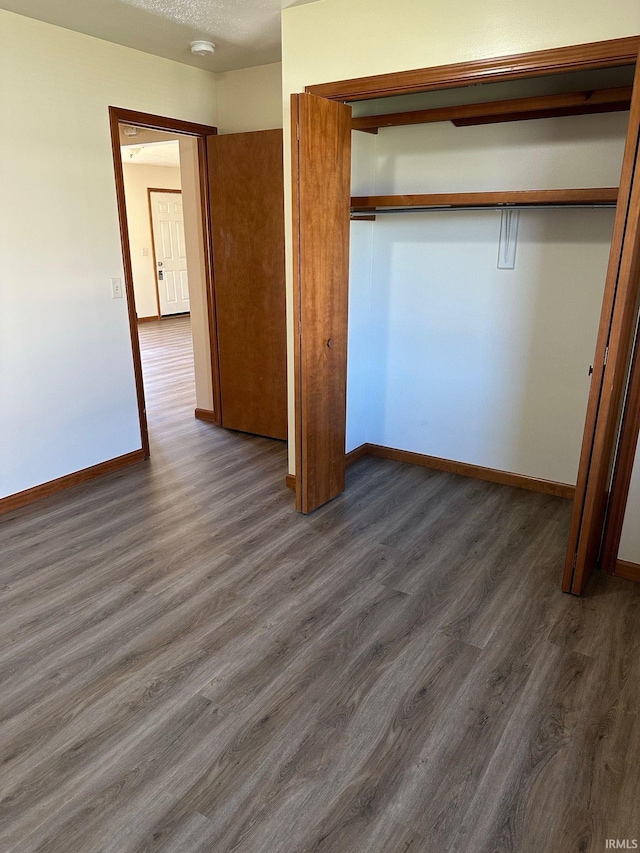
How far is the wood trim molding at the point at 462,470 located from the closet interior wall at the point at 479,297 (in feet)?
0.13

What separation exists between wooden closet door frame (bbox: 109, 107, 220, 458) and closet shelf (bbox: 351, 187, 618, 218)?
140 cm

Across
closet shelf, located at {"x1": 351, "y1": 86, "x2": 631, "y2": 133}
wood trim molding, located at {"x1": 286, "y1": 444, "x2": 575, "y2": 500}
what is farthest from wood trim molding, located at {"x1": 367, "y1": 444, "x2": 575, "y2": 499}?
closet shelf, located at {"x1": 351, "y1": 86, "x2": 631, "y2": 133}

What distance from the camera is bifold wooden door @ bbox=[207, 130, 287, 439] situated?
410 cm

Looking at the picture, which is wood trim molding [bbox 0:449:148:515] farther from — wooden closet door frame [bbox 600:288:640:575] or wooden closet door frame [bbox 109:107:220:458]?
wooden closet door frame [bbox 600:288:640:575]

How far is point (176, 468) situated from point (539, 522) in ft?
7.86

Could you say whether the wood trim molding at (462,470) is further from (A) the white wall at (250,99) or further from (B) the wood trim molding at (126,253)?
(A) the white wall at (250,99)

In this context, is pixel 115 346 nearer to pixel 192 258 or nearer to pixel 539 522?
pixel 192 258

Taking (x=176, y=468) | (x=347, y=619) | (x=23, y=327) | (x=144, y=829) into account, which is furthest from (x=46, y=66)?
(x=144, y=829)

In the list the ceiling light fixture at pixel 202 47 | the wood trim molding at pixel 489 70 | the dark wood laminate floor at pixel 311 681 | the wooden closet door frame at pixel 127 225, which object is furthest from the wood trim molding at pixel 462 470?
the ceiling light fixture at pixel 202 47

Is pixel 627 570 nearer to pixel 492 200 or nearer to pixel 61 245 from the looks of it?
pixel 492 200

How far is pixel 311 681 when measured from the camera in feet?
7.04

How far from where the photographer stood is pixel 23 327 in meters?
3.36

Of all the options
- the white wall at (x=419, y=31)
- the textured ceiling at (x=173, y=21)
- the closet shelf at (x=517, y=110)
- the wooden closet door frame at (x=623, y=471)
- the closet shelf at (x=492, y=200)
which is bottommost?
the wooden closet door frame at (x=623, y=471)

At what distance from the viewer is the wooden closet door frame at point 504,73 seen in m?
2.27
